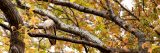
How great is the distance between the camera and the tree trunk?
491 centimetres

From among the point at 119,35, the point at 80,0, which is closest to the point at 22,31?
the point at 80,0

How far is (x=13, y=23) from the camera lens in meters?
5.29

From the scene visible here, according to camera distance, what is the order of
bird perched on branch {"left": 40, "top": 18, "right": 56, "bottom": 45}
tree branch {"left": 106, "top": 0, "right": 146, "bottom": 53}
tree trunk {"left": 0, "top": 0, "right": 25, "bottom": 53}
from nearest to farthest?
1. tree trunk {"left": 0, "top": 0, "right": 25, "bottom": 53}
2. tree branch {"left": 106, "top": 0, "right": 146, "bottom": 53}
3. bird perched on branch {"left": 40, "top": 18, "right": 56, "bottom": 45}

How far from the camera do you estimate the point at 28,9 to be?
7266 mm

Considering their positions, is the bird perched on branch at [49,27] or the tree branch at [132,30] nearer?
the tree branch at [132,30]

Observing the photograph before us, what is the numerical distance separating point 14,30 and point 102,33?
4958 mm

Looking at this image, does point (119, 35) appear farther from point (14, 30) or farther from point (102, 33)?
point (14, 30)

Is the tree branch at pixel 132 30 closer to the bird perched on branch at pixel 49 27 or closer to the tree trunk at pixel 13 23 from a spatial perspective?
the bird perched on branch at pixel 49 27

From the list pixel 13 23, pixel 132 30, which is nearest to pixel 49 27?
pixel 13 23

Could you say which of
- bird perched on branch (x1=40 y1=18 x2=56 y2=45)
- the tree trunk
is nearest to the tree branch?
bird perched on branch (x1=40 y1=18 x2=56 y2=45)

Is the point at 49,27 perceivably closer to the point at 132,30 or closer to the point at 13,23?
the point at 13,23

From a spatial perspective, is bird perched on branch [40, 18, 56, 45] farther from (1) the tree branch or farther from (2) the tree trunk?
(1) the tree branch

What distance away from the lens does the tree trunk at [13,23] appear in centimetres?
491

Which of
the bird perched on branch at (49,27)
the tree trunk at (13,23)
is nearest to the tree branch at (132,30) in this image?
the bird perched on branch at (49,27)
